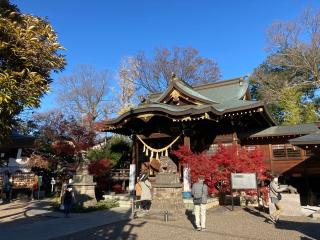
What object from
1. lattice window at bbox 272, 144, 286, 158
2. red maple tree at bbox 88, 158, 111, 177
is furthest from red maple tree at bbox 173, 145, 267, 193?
red maple tree at bbox 88, 158, 111, 177

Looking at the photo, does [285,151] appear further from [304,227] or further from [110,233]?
[110,233]

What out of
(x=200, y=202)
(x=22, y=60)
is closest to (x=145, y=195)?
(x=200, y=202)

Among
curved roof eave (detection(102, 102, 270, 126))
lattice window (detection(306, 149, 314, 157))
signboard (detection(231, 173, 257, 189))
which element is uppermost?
curved roof eave (detection(102, 102, 270, 126))

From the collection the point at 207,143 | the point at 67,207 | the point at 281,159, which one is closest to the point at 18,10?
the point at 67,207

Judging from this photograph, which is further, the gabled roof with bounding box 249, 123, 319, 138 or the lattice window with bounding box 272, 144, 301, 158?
the lattice window with bounding box 272, 144, 301, 158

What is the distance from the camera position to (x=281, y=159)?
20078 mm

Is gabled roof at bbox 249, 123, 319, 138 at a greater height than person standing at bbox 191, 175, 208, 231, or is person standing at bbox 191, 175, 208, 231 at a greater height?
gabled roof at bbox 249, 123, 319, 138

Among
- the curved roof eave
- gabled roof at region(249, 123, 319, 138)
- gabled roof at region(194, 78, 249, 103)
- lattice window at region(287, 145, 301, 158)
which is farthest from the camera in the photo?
gabled roof at region(194, 78, 249, 103)

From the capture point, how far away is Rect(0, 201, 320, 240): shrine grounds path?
9.30m

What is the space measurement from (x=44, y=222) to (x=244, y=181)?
8.50 m

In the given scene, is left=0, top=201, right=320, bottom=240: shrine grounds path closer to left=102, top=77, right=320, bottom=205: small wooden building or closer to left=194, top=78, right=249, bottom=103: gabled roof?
left=102, top=77, right=320, bottom=205: small wooden building

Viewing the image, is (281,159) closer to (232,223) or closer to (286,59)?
(232,223)

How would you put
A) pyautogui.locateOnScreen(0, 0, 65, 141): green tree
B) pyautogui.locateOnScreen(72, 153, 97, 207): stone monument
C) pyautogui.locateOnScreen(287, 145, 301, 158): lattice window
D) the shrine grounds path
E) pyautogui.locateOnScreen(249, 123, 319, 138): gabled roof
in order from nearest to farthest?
pyautogui.locateOnScreen(0, 0, 65, 141): green tree, the shrine grounds path, pyautogui.locateOnScreen(72, 153, 97, 207): stone monument, pyautogui.locateOnScreen(249, 123, 319, 138): gabled roof, pyautogui.locateOnScreen(287, 145, 301, 158): lattice window

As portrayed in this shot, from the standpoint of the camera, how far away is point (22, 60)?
6.69m
